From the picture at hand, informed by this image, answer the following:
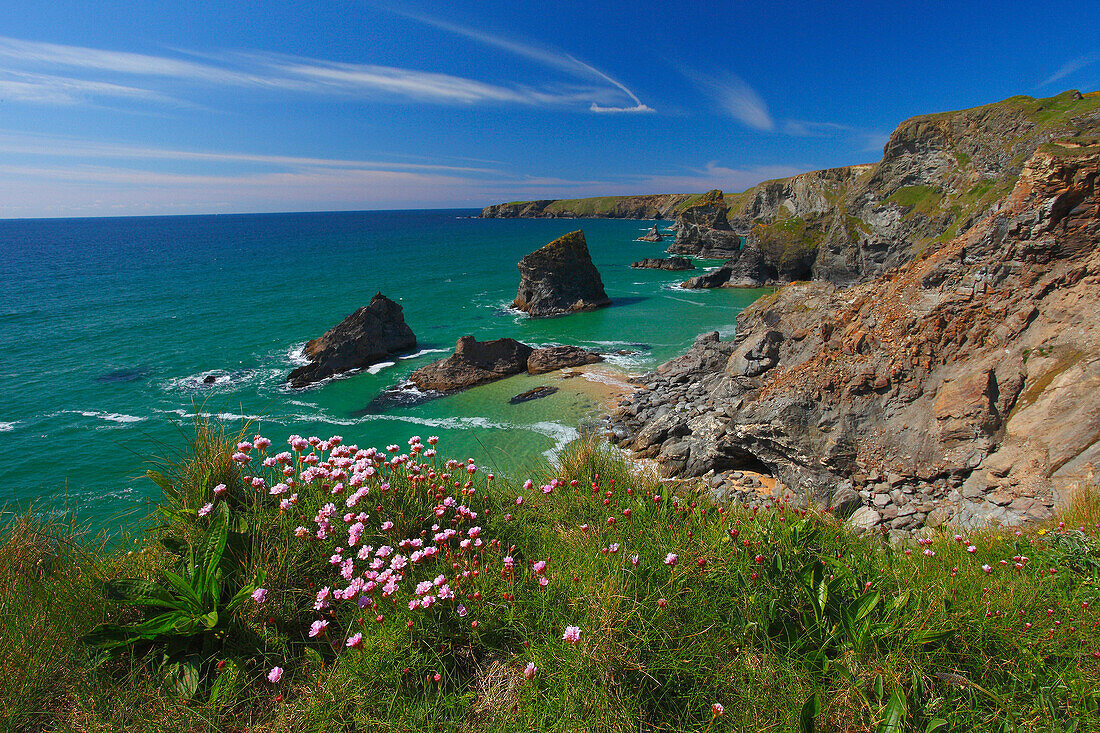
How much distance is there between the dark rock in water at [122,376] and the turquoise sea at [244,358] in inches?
8.0

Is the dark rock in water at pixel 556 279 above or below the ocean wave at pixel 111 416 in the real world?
above

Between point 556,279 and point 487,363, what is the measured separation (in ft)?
66.0

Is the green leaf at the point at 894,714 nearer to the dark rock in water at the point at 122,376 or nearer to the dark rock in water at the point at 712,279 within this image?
the dark rock in water at the point at 122,376

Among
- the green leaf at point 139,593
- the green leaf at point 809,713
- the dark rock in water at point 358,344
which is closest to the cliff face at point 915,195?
the dark rock in water at point 358,344

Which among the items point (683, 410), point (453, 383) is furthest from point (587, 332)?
point (683, 410)

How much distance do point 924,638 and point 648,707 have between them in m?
1.77

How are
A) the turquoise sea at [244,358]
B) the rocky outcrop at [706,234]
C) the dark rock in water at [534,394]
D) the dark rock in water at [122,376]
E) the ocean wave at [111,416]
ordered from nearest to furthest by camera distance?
the turquoise sea at [244,358] → the ocean wave at [111,416] → the dark rock in water at [534,394] → the dark rock in water at [122,376] → the rocky outcrop at [706,234]

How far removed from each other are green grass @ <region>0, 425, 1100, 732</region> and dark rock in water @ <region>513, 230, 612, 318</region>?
135 feet

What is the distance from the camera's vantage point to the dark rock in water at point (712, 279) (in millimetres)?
56438

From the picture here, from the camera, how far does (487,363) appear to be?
28.0m

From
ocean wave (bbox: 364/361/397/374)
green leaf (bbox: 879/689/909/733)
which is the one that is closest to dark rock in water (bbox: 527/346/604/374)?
ocean wave (bbox: 364/361/397/374)

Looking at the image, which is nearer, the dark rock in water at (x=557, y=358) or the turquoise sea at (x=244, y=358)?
the turquoise sea at (x=244, y=358)

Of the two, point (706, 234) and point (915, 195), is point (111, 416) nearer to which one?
point (915, 195)

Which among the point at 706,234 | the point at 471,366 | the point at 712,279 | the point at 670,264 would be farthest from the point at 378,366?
the point at 706,234
